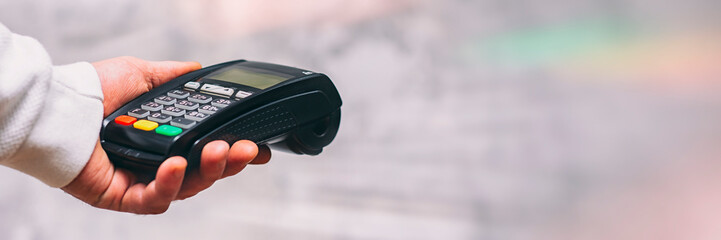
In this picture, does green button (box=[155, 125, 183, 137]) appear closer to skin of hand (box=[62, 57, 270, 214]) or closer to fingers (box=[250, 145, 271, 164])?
skin of hand (box=[62, 57, 270, 214])

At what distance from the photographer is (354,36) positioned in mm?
885

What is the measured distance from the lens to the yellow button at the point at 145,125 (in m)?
0.57

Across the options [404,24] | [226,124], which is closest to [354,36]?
[404,24]

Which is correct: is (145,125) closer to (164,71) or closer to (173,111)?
(173,111)

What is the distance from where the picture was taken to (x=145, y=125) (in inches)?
22.8

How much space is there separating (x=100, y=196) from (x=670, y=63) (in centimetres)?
60

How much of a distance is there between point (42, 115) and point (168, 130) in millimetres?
102

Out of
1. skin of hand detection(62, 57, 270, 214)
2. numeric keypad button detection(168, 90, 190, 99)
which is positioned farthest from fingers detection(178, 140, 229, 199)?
numeric keypad button detection(168, 90, 190, 99)

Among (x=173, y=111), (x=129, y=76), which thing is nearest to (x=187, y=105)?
(x=173, y=111)

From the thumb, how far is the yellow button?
0.51 ft

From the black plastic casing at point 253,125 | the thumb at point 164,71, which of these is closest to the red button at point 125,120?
the black plastic casing at point 253,125

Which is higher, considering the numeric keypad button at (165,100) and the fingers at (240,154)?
the numeric keypad button at (165,100)

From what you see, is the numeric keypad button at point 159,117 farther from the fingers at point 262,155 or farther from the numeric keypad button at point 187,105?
the fingers at point 262,155

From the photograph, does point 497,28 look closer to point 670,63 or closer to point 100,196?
point 670,63
